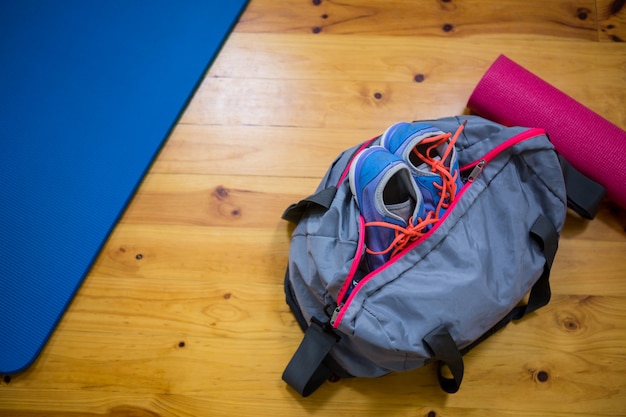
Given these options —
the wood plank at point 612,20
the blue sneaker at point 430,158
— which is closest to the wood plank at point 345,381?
the blue sneaker at point 430,158

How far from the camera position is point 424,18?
51.5 inches

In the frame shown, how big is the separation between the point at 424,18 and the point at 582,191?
0.59 metres

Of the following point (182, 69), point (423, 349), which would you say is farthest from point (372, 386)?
point (182, 69)

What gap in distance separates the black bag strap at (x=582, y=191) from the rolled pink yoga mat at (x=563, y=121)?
31 millimetres

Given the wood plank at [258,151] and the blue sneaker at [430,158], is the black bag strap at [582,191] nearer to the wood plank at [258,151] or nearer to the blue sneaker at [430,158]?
the blue sneaker at [430,158]

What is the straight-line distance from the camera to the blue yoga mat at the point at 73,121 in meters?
1.11

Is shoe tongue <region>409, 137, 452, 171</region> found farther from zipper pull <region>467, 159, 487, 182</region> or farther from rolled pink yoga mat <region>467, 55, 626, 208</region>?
rolled pink yoga mat <region>467, 55, 626, 208</region>

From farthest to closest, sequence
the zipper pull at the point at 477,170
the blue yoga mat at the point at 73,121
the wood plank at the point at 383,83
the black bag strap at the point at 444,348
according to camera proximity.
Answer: the wood plank at the point at 383,83, the blue yoga mat at the point at 73,121, the zipper pull at the point at 477,170, the black bag strap at the point at 444,348

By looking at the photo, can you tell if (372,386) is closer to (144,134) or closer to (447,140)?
(447,140)

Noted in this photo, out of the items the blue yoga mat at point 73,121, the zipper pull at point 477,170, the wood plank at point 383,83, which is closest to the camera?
the zipper pull at point 477,170

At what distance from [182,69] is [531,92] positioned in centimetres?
81

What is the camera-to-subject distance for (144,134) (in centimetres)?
122

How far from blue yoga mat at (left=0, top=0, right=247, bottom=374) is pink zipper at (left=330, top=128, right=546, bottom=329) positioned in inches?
22.7

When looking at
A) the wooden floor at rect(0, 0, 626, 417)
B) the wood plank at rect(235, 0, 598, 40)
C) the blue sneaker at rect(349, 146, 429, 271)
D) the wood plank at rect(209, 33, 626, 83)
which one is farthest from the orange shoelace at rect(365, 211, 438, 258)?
the wood plank at rect(235, 0, 598, 40)
